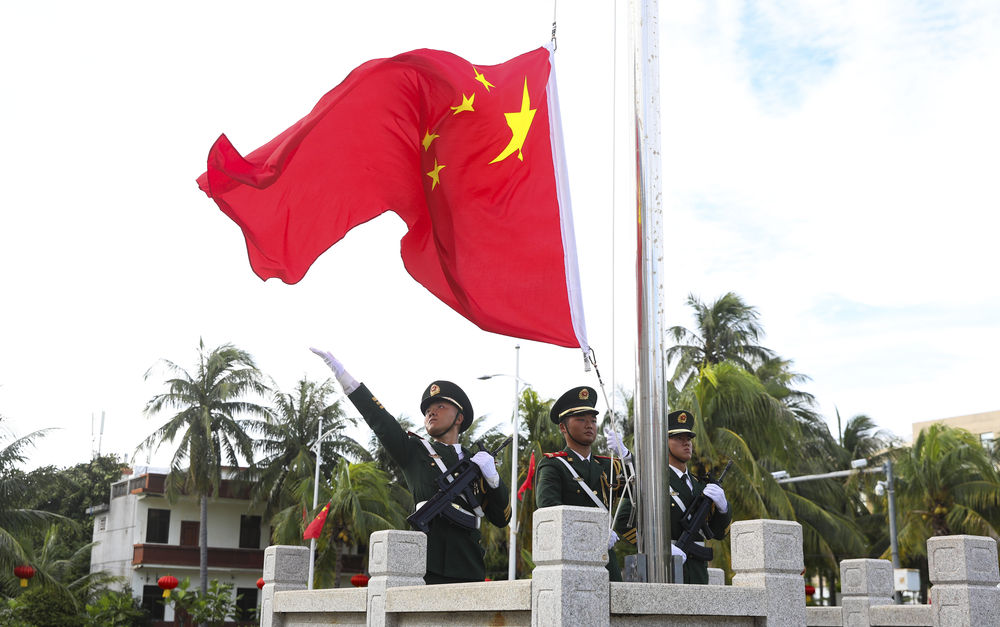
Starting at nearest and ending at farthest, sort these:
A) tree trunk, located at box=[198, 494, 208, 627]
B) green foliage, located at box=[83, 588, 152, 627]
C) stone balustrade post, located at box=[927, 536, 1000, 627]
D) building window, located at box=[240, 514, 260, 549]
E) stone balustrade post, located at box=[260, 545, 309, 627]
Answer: stone balustrade post, located at box=[927, 536, 1000, 627] < stone balustrade post, located at box=[260, 545, 309, 627] < green foliage, located at box=[83, 588, 152, 627] < tree trunk, located at box=[198, 494, 208, 627] < building window, located at box=[240, 514, 260, 549]

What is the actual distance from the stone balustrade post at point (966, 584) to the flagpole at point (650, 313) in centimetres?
375

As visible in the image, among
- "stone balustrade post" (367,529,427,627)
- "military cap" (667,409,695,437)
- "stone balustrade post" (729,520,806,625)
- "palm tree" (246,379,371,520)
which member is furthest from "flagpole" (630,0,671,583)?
"palm tree" (246,379,371,520)

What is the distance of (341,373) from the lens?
7.27 metres

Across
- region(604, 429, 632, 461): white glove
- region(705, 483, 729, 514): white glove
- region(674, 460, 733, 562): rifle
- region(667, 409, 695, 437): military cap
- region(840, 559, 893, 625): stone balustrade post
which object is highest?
region(667, 409, 695, 437): military cap

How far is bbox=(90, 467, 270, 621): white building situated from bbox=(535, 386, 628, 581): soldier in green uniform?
37313 millimetres

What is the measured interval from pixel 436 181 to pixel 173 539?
40.4 metres

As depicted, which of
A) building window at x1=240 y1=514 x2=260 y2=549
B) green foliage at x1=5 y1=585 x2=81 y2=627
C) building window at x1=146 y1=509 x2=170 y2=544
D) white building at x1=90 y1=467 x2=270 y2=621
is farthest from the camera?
building window at x1=240 y1=514 x2=260 y2=549

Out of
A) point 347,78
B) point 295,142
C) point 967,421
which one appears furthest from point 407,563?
point 967,421

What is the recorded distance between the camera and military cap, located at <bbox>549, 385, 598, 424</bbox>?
7.72 metres

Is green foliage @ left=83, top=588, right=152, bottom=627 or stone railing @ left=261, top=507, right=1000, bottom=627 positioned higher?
stone railing @ left=261, top=507, right=1000, bottom=627

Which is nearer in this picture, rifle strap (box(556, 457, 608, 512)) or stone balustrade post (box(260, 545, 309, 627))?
rifle strap (box(556, 457, 608, 512))

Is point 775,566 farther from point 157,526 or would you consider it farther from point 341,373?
point 157,526

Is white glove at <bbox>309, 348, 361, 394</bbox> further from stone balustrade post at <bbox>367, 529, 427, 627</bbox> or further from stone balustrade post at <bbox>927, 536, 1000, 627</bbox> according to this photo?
stone balustrade post at <bbox>927, 536, 1000, 627</bbox>

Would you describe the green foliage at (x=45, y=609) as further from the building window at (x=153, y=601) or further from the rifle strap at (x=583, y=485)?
the rifle strap at (x=583, y=485)
